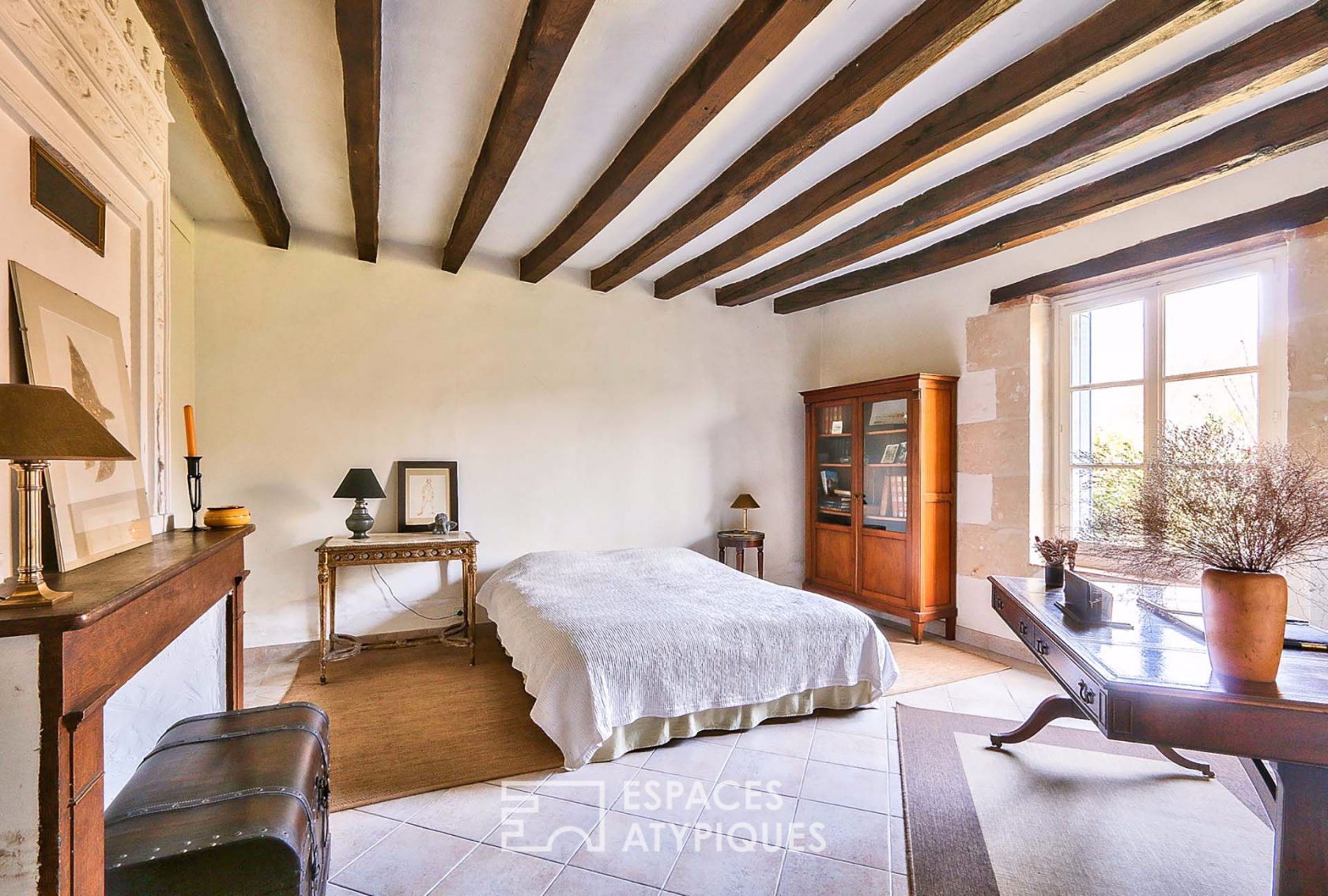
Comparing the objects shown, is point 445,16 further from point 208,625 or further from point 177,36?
point 208,625

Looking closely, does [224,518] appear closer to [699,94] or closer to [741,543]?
[699,94]

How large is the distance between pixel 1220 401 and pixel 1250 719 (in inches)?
90.1

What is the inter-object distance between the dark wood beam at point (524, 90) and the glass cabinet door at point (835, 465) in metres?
2.88

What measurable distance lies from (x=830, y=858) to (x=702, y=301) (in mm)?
3928

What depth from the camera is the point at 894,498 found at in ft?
13.8

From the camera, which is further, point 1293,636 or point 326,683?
point 326,683

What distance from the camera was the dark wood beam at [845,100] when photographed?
1.75 metres

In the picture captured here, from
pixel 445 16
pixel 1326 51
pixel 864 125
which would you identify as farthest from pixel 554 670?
pixel 1326 51

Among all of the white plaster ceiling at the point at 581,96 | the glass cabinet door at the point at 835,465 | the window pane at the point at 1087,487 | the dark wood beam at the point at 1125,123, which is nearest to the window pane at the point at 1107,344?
the window pane at the point at 1087,487

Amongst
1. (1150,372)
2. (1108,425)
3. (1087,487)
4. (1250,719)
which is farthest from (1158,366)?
(1250,719)

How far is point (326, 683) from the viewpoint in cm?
329

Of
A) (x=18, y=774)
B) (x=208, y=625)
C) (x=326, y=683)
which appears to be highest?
(x=18, y=774)

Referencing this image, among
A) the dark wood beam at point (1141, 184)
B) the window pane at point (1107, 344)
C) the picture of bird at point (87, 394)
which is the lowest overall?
the picture of bird at point (87, 394)

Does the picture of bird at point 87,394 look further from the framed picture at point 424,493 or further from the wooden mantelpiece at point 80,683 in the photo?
the framed picture at point 424,493
